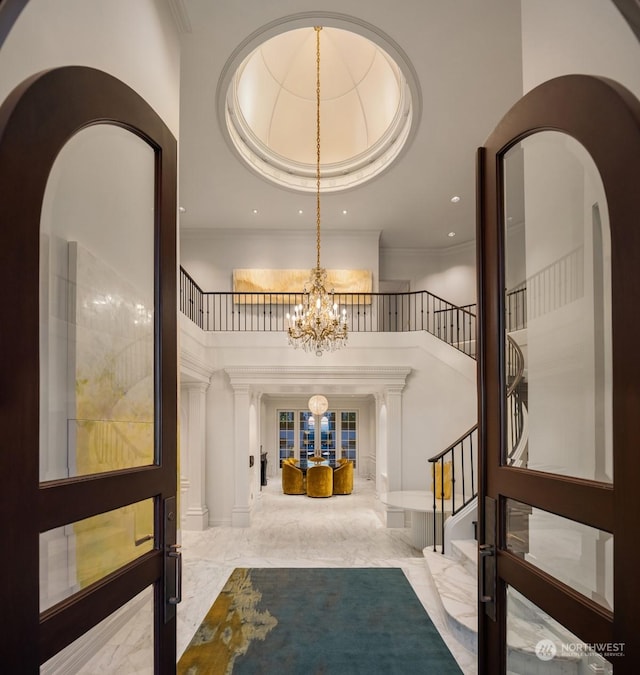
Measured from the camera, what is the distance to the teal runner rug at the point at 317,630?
336 centimetres

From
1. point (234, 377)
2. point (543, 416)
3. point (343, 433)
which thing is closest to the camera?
point (543, 416)

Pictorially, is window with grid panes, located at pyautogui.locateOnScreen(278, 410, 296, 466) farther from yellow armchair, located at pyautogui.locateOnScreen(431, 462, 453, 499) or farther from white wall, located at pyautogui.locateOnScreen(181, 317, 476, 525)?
yellow armchair, located at pyautogui.locateOnScreen(431, 462, 453, 499)

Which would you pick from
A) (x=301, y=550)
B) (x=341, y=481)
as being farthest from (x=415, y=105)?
(x=341, y=481)

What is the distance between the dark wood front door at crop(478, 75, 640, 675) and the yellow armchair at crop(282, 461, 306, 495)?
30.2 ft

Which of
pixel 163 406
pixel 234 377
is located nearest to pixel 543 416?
pixel 163 406

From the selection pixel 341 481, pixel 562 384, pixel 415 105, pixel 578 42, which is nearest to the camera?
pixel 562 384

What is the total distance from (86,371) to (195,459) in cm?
648

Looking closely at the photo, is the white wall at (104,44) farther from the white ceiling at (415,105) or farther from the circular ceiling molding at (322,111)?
the circular ceiling molding at (322,111)

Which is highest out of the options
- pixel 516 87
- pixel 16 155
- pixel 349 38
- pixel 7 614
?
pixel 349 38

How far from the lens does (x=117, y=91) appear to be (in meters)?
1.71

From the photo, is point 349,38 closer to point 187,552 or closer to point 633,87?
point 633,87

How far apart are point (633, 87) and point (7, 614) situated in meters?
2.22

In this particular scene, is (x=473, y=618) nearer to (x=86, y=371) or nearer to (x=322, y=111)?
(x=86, y=371)

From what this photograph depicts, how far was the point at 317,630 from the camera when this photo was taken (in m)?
3.92
